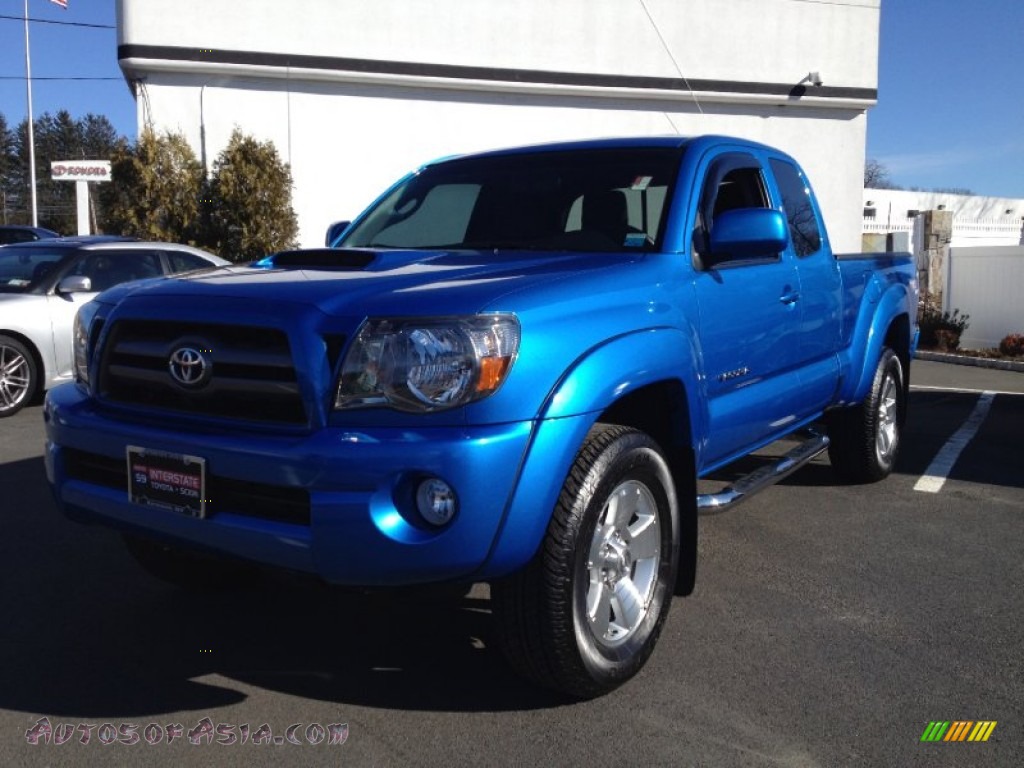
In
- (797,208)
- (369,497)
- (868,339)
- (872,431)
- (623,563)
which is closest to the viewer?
(369,497)

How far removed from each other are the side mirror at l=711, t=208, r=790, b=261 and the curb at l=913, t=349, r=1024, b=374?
994cm

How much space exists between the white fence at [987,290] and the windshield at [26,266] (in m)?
13.2

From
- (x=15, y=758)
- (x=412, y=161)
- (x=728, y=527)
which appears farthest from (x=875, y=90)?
(x=15, y=758)

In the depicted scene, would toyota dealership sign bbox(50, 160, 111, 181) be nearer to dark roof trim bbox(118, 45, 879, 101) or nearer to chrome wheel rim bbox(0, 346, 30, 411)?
dark roof trim bbox(118, 45, 879, 101)

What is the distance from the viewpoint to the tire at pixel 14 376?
8586 millimetres

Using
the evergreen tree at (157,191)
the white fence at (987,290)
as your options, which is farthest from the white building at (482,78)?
the white fence at (987,290)

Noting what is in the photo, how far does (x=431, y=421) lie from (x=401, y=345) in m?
0.24

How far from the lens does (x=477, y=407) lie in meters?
2.74

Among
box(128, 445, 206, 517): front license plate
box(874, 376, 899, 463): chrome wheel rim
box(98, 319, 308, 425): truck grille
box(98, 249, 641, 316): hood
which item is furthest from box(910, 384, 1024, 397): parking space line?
box(128, 445, 206, 517): front license plate

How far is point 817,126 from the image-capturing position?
19.2m

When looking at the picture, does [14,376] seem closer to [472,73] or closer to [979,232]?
[472,73]

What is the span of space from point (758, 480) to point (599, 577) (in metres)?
1.45

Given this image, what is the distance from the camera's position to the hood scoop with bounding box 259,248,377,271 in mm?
3504

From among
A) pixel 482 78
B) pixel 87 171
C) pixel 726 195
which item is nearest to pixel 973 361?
pixel 482 78
